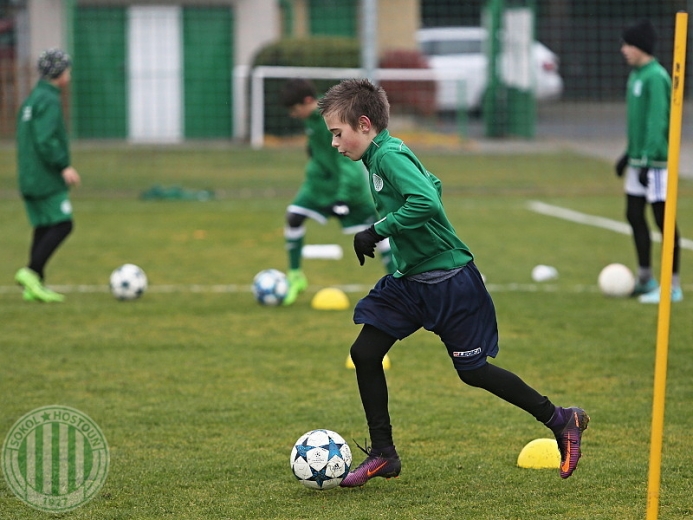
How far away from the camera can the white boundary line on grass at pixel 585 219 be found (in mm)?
12331

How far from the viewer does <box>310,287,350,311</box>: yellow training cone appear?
336 inches

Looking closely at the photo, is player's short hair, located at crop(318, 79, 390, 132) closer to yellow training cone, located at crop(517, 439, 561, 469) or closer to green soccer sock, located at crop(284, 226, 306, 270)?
yellow training cone, located at crop(517, 439, 561, 469)

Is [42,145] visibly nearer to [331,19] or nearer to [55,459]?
[55,459]

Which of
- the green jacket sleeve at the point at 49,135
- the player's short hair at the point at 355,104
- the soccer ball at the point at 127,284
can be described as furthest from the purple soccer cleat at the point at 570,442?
the green jacket sleeve at the point at 49,135

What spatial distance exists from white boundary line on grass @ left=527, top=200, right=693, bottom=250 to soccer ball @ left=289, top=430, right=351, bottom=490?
8.03 metres

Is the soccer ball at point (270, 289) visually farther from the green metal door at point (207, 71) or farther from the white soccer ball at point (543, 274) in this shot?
the green metal door at point (207, 71)

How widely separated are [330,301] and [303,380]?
2.24m

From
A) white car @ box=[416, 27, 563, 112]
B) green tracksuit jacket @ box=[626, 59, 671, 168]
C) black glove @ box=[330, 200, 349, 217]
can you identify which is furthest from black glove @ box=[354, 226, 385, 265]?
white car @ box=[416, 27, 563, 112]

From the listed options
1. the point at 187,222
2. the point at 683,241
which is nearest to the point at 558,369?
the point at 683,241

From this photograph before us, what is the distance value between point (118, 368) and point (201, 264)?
14.1 feet

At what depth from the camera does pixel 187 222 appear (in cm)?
1400

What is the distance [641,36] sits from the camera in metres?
8.39

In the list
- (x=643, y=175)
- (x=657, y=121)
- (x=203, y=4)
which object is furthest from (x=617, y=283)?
(x=203, y=4)

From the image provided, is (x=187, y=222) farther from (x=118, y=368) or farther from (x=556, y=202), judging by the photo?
(x=118, y=368)
